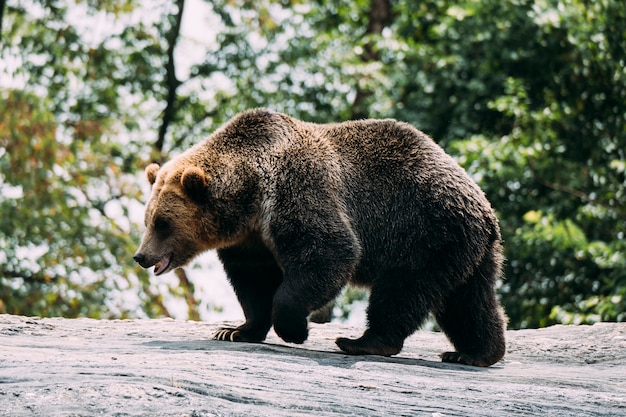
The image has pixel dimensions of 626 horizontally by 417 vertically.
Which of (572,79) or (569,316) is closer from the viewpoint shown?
(569,316)

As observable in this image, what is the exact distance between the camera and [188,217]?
6.45m

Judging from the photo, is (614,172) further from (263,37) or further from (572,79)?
(263,37)

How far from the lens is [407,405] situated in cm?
450

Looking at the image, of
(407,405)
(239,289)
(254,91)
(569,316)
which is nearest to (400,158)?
(239,289)

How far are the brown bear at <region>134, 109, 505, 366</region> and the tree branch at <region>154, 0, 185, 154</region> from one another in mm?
11650

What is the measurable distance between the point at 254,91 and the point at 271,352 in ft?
41.2

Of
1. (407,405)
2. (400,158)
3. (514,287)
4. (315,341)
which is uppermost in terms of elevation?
(400,158)

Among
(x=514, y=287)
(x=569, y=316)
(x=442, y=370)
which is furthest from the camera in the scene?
(x=514, y=287)

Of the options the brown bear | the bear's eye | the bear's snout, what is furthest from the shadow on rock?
the bear's eye

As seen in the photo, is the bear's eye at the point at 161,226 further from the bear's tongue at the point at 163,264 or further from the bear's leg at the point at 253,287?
the bear's leg at the point at 253,287

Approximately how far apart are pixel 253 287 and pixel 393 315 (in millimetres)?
977

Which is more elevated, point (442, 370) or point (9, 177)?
point (442, 370)

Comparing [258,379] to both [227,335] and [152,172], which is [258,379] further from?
[152,172]

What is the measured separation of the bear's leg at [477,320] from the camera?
6480mm
